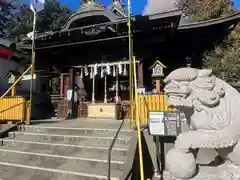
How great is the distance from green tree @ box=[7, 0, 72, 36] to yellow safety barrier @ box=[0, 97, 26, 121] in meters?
17.6

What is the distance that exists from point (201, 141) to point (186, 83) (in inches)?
32.4

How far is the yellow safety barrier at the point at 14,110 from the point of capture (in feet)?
25.3

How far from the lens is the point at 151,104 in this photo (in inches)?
255

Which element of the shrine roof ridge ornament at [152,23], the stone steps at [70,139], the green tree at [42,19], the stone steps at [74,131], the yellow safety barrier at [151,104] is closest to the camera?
the stone steps at [70,139]

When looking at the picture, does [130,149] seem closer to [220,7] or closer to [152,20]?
[152,20]

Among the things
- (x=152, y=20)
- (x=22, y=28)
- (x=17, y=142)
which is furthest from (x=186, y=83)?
(x=22, y=28)

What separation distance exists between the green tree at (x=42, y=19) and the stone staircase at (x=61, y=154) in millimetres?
19987

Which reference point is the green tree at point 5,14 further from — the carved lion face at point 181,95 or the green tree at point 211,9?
the carved lion face at point 181,95

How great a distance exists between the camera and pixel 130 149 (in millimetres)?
4531

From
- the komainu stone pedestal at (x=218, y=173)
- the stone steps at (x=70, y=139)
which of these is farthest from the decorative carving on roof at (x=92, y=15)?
the komainu stone pedestal at (x=218, y=173)

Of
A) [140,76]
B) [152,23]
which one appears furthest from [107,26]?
[140,76]

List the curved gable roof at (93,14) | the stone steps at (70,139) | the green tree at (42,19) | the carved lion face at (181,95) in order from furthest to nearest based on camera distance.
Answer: the green tree at (42,19) → the curved gable roof at (93,14) → the stone steps at (70,139) → the carved lion face at (181,95)

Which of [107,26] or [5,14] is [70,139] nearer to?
[107,26]

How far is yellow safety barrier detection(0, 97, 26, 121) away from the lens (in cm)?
771
